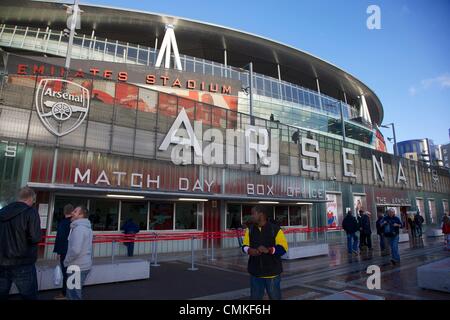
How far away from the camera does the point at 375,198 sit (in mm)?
29328

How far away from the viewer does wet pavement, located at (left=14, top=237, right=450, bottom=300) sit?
675cm

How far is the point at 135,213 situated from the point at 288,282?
32.4 feet

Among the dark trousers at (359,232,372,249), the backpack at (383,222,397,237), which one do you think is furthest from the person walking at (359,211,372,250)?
the backpack at (383,222,397,237)

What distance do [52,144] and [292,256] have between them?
Result: 11.7 m

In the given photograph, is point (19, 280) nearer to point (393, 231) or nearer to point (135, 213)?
point (393, 231)

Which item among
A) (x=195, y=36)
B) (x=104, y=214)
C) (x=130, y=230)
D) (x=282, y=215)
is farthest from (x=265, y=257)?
(x=195, y=36)

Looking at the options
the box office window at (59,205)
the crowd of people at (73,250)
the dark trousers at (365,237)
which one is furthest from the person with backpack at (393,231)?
the box office window at (59,205)

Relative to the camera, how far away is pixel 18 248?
13.7 ft

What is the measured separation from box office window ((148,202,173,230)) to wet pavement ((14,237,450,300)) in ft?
14.0

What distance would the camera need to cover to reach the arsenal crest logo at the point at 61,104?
13.1 meters

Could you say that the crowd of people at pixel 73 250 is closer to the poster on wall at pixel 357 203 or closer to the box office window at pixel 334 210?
the box office window at pixel 334 210

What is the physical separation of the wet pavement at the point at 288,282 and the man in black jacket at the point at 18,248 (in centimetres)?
266
